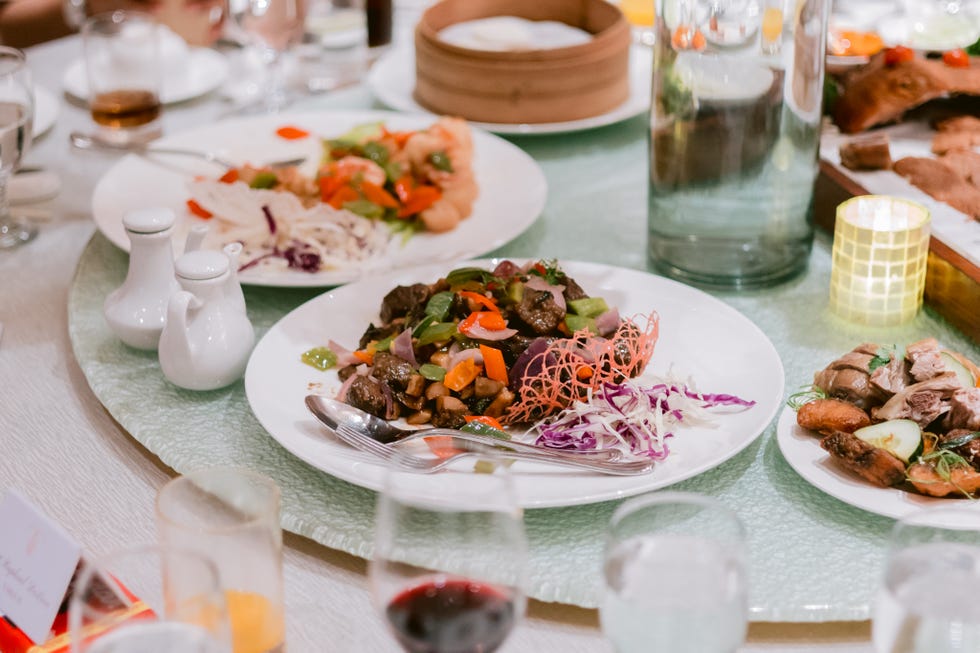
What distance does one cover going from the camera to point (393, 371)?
1443 mm

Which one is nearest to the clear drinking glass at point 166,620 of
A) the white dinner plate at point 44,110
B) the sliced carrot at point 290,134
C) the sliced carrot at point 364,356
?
the sliced carrot at point 364,356

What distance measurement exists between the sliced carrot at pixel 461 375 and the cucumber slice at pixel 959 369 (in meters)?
0.54

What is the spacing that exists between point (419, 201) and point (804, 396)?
0.75m

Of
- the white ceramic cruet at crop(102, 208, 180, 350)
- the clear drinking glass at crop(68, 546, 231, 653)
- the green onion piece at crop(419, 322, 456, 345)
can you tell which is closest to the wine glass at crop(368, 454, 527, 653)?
the clear drinking glass at crop(68, 546, 231, 653)

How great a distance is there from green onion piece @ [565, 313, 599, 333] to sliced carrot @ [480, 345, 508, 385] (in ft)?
0.35

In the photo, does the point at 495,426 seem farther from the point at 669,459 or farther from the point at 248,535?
the point at 248,535

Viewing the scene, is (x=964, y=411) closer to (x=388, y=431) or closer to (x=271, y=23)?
(x=388, y=431)

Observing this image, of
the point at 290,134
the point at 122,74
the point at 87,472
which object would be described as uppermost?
the point at 122,74

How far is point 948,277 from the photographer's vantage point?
1673 millimetres

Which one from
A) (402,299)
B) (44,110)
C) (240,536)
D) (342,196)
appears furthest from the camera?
(44,110)

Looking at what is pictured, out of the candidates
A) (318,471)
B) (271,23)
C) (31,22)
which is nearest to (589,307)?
(318,471)

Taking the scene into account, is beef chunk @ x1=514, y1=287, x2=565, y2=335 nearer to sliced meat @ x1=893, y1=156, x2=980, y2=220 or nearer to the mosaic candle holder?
the mosaic candle holder

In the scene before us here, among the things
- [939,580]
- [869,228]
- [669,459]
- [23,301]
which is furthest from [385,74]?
Result: [939,580]

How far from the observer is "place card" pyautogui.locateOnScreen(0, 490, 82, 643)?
43.3 inches
